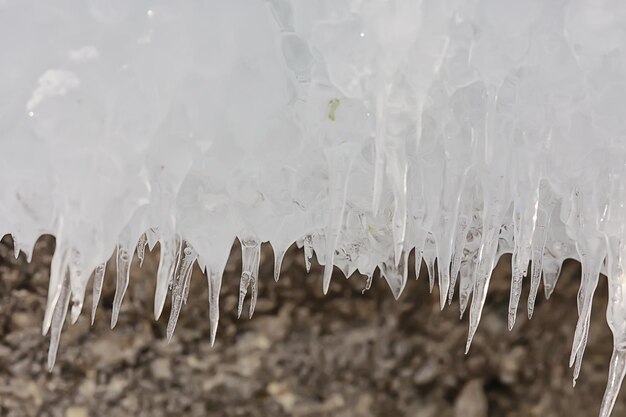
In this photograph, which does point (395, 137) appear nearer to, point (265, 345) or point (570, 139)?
point (570, 139)

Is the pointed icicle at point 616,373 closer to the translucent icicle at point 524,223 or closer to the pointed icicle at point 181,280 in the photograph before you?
the translucent icicle at point 524,223

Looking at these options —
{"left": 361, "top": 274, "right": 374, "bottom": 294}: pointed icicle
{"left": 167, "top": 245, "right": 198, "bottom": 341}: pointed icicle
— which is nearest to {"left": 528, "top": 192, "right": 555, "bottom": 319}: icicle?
{"left": 361, "top": 274, "right": 374, "bottom": 294}: pointed icicle

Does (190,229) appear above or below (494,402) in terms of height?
above

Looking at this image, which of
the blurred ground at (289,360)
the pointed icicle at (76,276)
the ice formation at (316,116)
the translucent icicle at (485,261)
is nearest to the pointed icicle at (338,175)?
the ice formation at (316,116)

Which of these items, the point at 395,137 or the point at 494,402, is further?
the point at 494,402

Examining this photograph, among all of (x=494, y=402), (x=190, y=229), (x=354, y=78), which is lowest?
(x=494, y=402)

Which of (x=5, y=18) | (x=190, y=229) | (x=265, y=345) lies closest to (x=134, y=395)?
(x=265, y=345)
